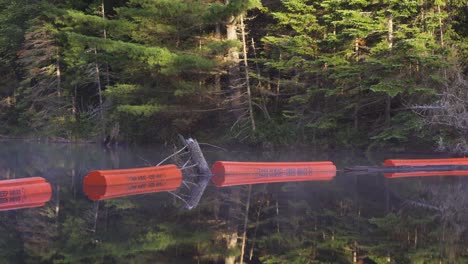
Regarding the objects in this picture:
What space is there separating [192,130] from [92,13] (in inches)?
374

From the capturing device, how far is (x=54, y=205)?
43.2 feet

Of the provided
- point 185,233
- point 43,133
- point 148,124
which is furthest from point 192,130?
point 185,233

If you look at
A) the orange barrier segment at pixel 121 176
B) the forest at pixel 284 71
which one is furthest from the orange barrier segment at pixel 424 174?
the orange barrier segment at pixel 121 176

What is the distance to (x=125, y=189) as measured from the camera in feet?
50.1

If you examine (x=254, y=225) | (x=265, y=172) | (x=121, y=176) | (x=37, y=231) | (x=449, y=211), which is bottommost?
(x=265, y=172)

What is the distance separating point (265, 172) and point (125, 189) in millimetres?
4311

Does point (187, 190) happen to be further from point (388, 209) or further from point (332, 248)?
point (332, 248)

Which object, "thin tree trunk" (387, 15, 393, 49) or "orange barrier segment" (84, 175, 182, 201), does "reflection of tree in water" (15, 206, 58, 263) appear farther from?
"thin tree trunk" (387, 15, 393, 49)

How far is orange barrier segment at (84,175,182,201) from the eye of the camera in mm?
14547

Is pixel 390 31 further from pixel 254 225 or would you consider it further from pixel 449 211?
pixel 254 225

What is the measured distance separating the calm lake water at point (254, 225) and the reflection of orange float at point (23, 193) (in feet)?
0.21

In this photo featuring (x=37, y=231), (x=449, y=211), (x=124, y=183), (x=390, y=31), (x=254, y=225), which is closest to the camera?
(x=37, y=231)

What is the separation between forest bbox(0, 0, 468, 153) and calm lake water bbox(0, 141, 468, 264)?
28.2 ft

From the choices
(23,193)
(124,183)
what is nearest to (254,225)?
(23,193)
